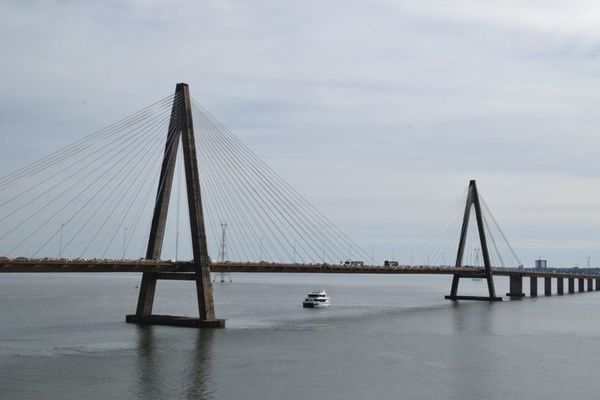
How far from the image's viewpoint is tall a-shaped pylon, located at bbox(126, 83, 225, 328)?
55844 mm

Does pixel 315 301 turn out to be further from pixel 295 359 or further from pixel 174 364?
pixel 174 364

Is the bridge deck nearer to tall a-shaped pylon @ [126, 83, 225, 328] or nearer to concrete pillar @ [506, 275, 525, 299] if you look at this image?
tall a-shaped pylon @ [126, 83, 225, 328]

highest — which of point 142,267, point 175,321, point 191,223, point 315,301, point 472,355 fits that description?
point 191,223

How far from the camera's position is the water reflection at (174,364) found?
33.4 meters

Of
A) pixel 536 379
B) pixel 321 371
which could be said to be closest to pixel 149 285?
pixel 321 371

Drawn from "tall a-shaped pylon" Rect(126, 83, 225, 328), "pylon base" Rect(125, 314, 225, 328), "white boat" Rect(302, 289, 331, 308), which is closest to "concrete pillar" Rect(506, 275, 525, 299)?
"white boat" Rect(302, 289, 331, 308)

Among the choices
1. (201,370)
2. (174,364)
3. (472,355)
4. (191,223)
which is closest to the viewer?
(201,370)

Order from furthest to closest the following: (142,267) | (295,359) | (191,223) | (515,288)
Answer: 1. (515,288)
2. (191,223)
3. (142,267)
4. (295,359)

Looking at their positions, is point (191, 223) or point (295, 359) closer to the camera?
point (295, 359)

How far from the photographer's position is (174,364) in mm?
40562

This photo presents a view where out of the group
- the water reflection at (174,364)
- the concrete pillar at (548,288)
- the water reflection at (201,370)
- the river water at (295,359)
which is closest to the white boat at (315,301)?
the river water at (295,359)

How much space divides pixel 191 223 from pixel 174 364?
56.1 ft

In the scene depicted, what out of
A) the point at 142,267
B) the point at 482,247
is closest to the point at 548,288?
the point at 482,247

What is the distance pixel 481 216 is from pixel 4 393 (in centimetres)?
9735
